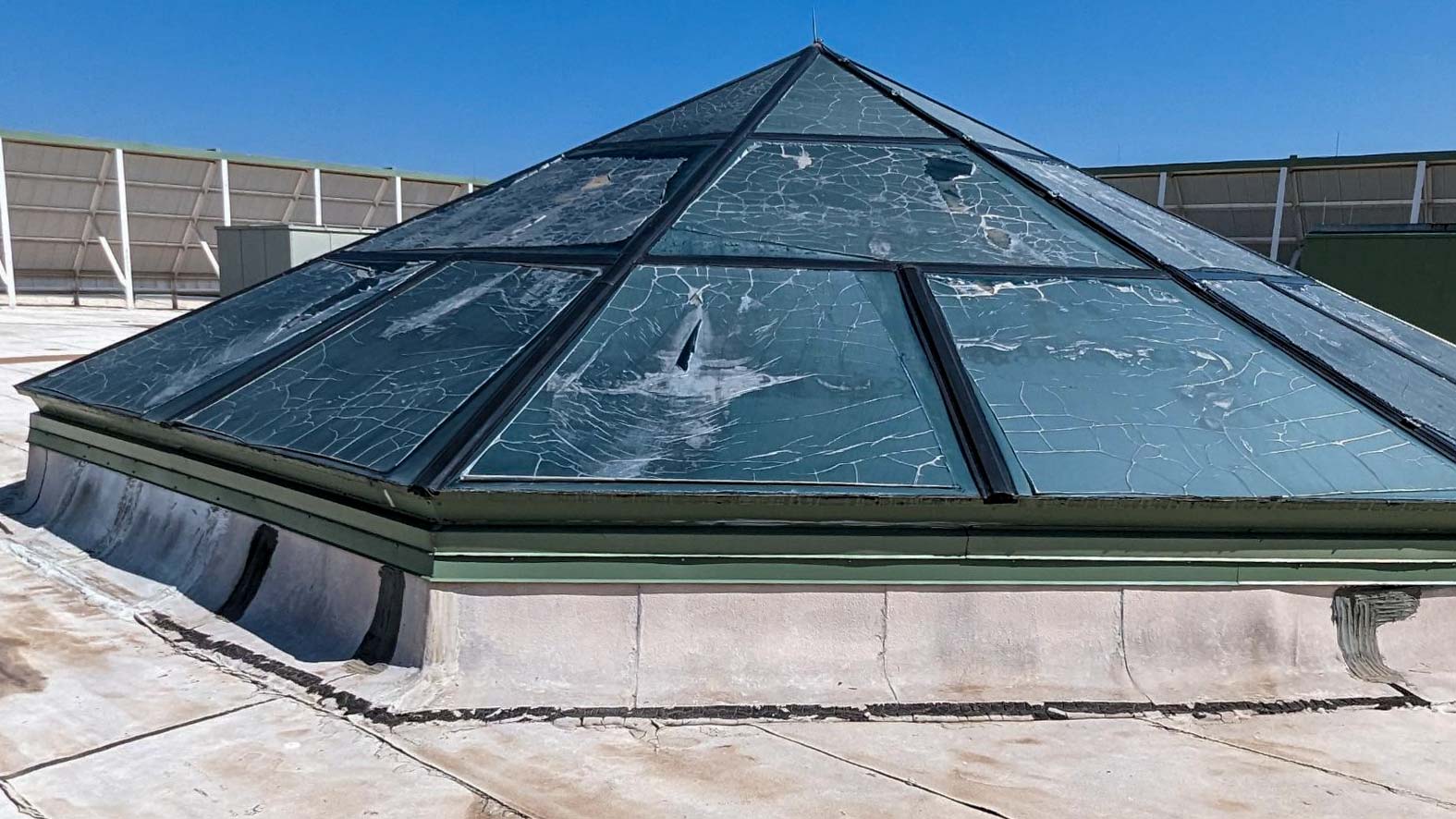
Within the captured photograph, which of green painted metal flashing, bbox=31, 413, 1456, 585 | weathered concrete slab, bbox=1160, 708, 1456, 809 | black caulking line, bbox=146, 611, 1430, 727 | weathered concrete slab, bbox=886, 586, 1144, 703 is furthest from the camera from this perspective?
weathered concrete slab, bbox=886, 586, 1144, 703

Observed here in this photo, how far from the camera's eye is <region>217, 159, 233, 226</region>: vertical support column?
1017 inches

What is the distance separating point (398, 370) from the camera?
421 cm

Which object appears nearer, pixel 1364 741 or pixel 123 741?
pixel 123 741

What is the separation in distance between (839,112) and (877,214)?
1.19m

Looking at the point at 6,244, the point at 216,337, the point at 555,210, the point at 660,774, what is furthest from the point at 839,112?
the point at 6,244

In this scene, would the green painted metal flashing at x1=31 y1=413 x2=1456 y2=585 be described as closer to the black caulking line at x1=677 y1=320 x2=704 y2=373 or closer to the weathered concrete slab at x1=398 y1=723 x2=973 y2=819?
the weathered concrete slab at x1=398 y1=723 x2=973 y2=819

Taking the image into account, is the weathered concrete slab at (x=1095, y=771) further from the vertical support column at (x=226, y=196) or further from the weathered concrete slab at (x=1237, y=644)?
the vertical support column at (x=226, y=196)

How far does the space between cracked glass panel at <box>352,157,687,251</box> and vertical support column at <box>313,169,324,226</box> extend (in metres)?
23.6

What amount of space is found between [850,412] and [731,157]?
2.13 meters

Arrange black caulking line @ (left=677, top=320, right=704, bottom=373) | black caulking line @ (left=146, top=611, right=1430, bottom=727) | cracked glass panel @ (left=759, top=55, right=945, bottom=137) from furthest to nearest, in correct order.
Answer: cracked glass panel @ (left=759, top=55, right=945, bottom=137) < black caulking line @ (left=677, top=320, right=704, bottom=373) < black caulking line @ (left=146, top=611, right=1430, bottom=727)

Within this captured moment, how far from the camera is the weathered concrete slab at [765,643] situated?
346 cm

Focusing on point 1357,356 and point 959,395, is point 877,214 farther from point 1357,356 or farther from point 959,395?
point 1357,356

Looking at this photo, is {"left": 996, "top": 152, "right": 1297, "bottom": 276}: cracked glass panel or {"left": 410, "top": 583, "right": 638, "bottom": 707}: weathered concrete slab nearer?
{"left": 410, "top": 583, "right": 638, "bottom": 707}: weathered concrete slab

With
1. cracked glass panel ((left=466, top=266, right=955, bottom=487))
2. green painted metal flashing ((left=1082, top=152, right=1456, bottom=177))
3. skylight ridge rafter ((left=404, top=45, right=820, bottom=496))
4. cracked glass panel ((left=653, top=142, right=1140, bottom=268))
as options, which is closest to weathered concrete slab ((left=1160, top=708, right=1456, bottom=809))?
Result: cracked glass panel ((left=466, top=266, right=955, bottom=487))
